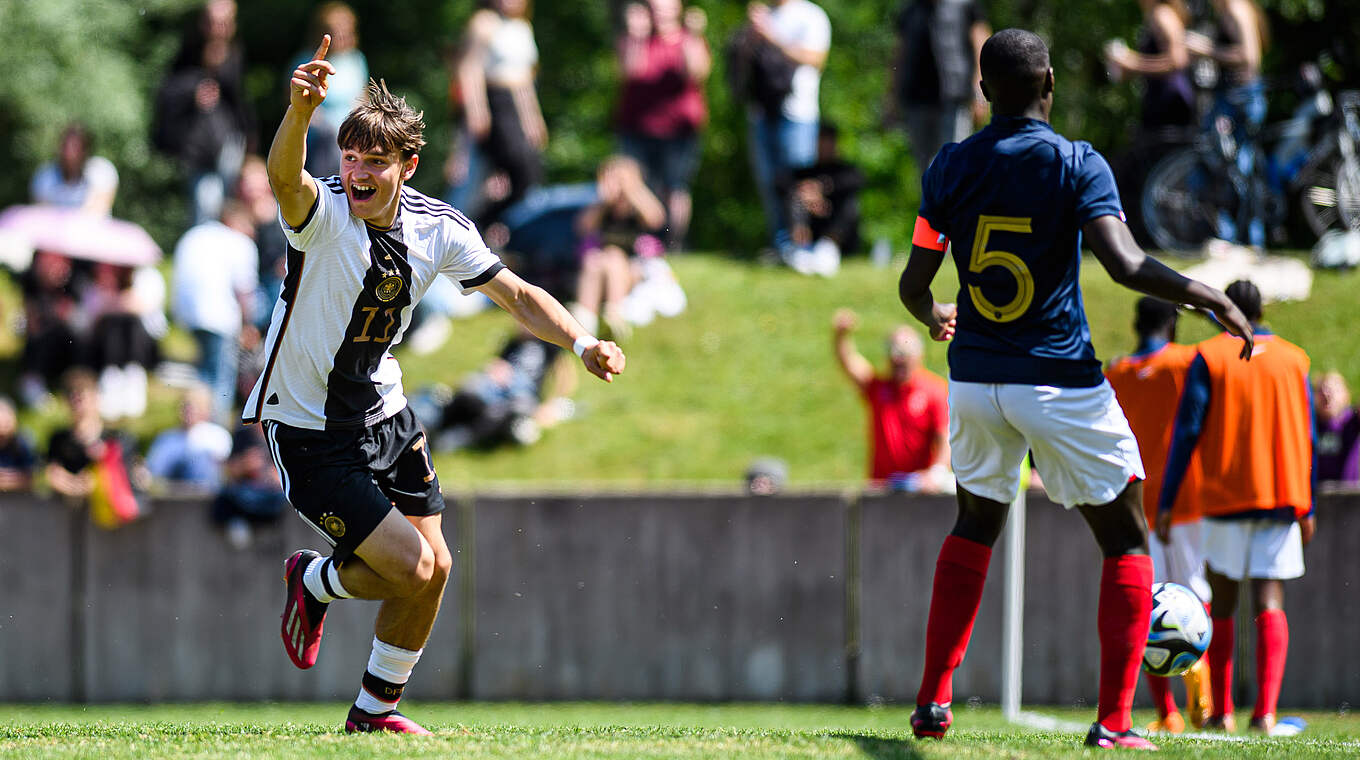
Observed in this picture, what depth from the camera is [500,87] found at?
14.7m

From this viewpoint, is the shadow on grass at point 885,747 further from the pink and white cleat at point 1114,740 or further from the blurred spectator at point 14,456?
the blurred spectator at point 14,456

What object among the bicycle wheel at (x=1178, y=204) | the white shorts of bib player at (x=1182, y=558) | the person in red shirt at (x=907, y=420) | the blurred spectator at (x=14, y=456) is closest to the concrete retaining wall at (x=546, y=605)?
the person in red shirt at (x=907, y=420)

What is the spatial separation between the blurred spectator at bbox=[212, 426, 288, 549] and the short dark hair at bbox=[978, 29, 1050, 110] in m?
7.22

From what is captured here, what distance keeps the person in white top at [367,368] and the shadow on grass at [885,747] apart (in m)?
1.53

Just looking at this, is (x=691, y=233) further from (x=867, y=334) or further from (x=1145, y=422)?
(x=1145, y=422)

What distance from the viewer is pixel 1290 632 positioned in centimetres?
1049

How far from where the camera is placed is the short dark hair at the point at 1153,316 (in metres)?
7.91

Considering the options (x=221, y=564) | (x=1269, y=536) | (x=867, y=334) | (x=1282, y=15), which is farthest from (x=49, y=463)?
(x=1282, y=15)

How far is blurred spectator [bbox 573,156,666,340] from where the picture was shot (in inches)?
568

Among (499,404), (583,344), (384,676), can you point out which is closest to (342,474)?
(384,676)

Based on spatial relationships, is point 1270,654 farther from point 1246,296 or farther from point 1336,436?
point 1336,436

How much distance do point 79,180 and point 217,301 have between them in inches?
141

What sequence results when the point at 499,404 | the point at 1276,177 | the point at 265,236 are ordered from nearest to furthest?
the point at 1276,177
the point at 499,404
the point at 265,236

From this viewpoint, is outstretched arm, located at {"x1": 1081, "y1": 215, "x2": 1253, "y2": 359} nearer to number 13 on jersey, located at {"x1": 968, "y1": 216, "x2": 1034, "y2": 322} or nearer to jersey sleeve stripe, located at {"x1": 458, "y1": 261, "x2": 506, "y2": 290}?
number 13 on jersey, located at {"x1": 968, "y1": 216, "x2": 1034, "y2": 322}
